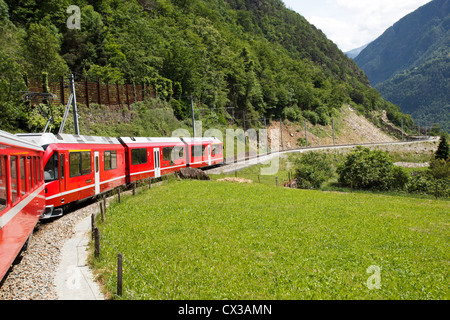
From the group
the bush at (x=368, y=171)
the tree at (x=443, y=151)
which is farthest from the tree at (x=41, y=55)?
the tree at (x=443, y=151)

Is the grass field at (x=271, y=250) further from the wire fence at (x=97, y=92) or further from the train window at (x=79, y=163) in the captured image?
the wire fence at (x=97, y=92)

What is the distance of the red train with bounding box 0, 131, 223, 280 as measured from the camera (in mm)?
7273

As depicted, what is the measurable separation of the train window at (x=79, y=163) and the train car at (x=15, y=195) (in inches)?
148

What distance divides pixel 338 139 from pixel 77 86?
8254 cm

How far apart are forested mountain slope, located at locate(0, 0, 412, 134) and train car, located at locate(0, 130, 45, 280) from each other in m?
18.4

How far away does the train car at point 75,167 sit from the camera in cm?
1336

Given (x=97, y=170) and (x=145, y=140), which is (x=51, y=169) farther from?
(x=145, y=140)

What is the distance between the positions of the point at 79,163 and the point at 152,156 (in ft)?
28.8

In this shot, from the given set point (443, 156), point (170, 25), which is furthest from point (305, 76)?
point (443, 156)

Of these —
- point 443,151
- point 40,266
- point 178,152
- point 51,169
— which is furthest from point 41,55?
point 443,151

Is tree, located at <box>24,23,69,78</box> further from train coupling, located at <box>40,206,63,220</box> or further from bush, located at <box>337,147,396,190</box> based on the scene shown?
A: bush, located at <box>337,147,396,190</box>

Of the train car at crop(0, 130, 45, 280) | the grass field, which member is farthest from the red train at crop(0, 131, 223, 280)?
the grass field

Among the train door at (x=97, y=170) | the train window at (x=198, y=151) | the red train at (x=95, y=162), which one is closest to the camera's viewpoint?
the red train at (x=95, y=162)

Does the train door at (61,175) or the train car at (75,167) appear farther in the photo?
the train door at (61,175)
